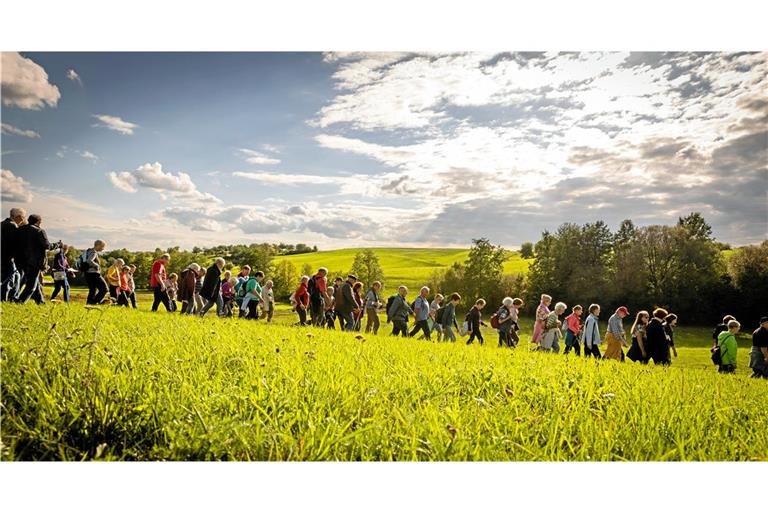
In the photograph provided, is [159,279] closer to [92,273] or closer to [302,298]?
[92,273]

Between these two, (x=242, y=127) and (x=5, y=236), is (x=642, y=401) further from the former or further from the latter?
(x=5, y=236)

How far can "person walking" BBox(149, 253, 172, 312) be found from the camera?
13.4 metres

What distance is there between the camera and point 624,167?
25.1 feet

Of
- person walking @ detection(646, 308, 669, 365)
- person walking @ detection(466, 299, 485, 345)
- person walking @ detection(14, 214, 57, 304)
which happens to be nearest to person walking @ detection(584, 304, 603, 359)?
person walking @ detection(646, 308, 669, 365)

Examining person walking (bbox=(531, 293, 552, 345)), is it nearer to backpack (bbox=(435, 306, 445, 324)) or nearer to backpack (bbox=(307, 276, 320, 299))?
backpack (bbox=(435, 306, 445, 324))

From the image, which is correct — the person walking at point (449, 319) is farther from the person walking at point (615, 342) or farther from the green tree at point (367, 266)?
the person walking at point (615, 342)

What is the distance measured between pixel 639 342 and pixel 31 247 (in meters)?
12.6

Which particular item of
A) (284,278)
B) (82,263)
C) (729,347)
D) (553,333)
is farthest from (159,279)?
(729,347)

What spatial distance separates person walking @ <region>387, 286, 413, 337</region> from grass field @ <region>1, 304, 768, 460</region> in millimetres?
9122

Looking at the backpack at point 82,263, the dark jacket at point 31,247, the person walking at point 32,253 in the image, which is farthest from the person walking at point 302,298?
the dark jacket at point 31,247

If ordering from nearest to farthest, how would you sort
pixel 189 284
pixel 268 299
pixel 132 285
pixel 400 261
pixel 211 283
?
pixel 211 283 < pixel 189 284 < pixel 132 285 < pixel 268 299 < pixel 400 261

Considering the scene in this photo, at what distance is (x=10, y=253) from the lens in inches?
290

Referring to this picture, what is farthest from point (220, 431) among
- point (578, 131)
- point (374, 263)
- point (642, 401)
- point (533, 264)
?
point (533, 264)

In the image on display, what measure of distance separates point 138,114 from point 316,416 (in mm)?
4982
